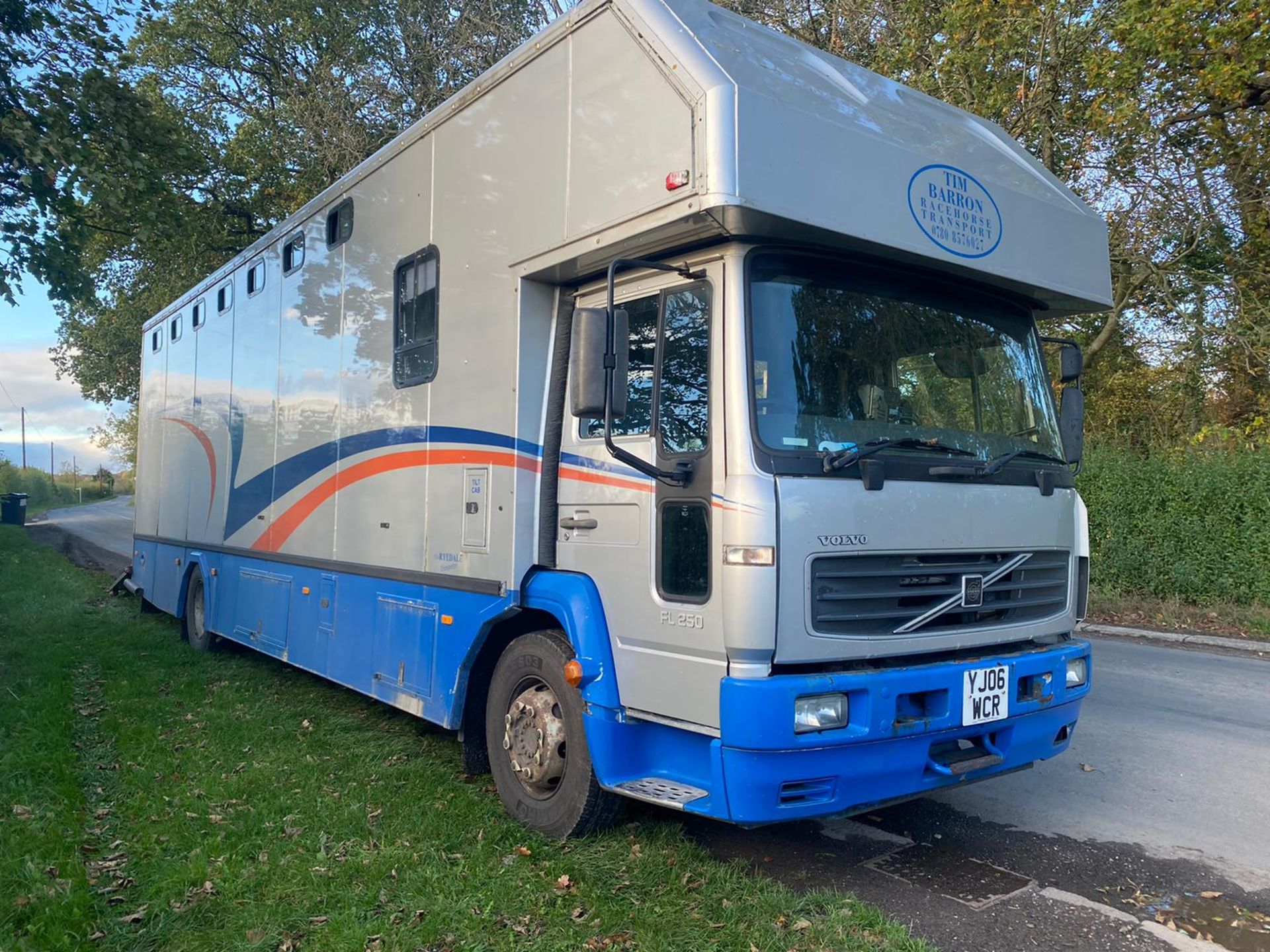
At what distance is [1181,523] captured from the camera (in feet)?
42.3

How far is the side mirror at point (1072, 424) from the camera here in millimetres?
4984

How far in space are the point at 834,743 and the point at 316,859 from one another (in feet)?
7.71

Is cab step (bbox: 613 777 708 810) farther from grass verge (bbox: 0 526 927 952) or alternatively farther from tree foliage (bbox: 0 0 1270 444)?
tree foliage (bbox: 0 0 1270 444)

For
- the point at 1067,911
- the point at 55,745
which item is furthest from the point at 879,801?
the point at 55,745

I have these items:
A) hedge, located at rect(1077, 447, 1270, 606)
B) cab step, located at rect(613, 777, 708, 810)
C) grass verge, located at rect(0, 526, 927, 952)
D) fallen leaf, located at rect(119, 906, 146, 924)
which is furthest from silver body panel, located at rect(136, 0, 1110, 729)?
hedge, located at rect(1077, 447, 1270, 606)

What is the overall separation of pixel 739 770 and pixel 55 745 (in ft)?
15.3

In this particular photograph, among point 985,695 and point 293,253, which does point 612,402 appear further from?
point 293,253

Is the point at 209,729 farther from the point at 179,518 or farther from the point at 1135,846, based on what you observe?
the point at 1135,846

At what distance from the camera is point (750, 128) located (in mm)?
3693

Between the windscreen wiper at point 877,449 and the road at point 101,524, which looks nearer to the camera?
the windscreen wiper at point 877,449

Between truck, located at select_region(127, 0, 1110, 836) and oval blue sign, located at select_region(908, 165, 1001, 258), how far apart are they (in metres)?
0.02

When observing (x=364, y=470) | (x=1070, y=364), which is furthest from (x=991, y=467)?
(x=364, y=470)

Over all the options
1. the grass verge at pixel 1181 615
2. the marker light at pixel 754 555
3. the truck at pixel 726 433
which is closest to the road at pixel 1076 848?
the truck at pixel 726 433

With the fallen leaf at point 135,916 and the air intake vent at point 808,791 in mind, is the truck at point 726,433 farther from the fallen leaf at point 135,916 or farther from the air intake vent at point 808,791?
the fallen leaf at point 135,916
